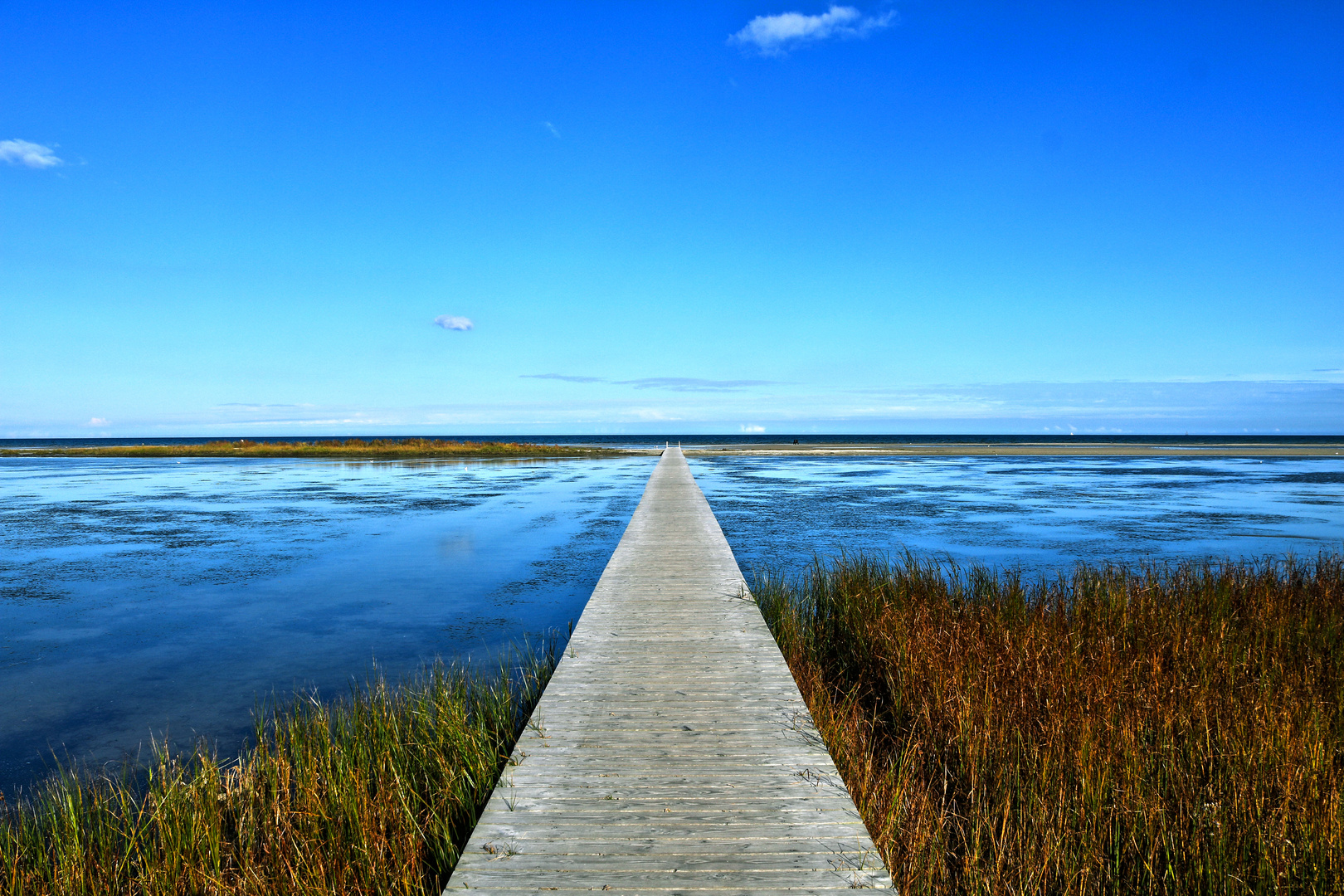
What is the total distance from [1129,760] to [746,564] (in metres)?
6.59

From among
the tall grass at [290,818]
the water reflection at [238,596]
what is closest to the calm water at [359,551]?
the water reflection at [238,596]

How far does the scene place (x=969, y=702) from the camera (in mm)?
4430

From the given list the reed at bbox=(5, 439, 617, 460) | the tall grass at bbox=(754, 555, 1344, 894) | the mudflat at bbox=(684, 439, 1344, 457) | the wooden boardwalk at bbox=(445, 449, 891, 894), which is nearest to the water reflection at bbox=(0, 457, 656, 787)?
the wooden boardwalk at bbox=(445, 449, 891, 894)

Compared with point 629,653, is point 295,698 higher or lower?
lower

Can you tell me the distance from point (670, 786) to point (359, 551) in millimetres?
10075

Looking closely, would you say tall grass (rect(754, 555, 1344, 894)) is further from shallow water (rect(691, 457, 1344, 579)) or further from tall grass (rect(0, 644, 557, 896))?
shallow water (rect(691, 457, 1344, 579))

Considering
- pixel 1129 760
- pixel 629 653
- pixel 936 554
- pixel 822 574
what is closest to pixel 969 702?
pixel 1129 760

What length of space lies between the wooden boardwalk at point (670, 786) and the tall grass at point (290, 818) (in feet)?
1.19

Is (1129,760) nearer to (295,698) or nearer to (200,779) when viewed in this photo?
(200,779)

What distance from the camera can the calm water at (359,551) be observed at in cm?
615

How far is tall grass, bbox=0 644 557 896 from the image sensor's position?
→ 303cm

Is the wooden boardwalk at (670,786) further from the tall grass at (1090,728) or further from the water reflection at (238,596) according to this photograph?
the water reflection at (238,596)

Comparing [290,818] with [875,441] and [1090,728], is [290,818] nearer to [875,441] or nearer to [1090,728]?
[1090,728]

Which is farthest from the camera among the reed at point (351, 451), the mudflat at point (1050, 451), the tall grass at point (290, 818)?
the mudflat at point (1050, 451)
